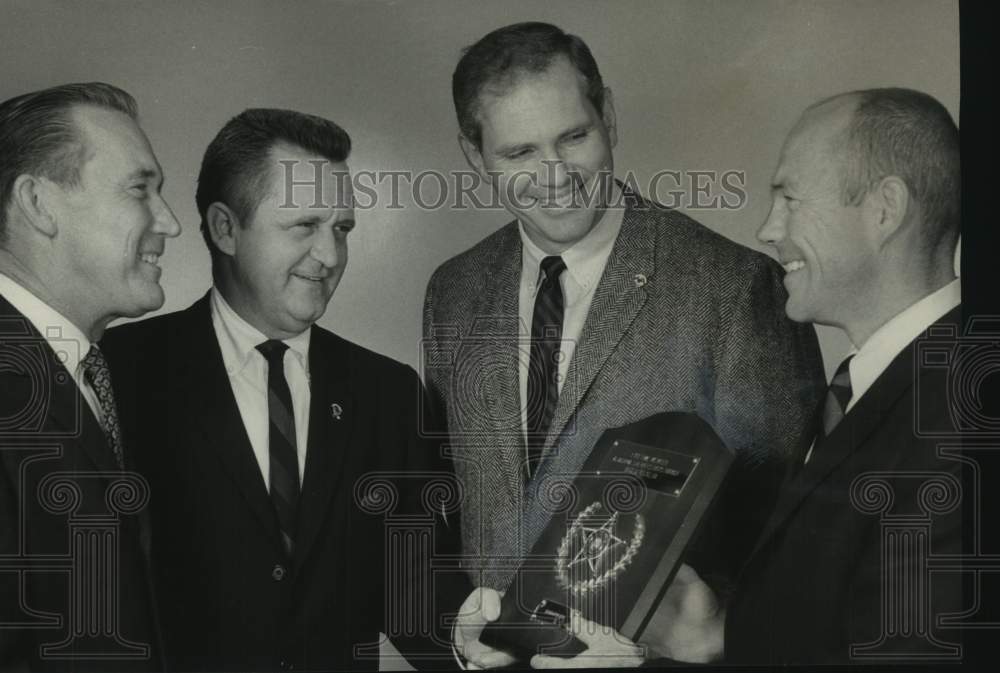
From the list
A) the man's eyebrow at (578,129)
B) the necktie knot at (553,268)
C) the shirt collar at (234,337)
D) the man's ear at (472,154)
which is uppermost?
the man's eyebrow at (578,129)

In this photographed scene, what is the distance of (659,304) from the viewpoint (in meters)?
3.90

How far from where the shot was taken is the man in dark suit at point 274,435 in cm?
375

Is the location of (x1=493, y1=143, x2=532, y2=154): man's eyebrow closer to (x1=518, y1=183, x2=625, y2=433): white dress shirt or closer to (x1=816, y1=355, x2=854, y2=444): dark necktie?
(x1=518, y1=183, x2=625, y2=433): white dress shirt

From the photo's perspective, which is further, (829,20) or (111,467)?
(829,20)

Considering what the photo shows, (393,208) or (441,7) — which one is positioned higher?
(441,7)

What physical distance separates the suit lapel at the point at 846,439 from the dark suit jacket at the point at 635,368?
5 cm

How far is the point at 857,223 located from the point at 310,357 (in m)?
1.94

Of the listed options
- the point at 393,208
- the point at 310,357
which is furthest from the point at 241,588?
the point at 393,208

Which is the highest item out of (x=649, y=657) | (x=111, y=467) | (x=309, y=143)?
(x=309, y=143)

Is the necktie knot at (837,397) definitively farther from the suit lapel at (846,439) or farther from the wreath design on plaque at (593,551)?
the wreath design on plaque at (593,551)

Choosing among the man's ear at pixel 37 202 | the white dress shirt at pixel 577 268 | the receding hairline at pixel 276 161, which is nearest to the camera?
the man's ear at pixel 37 202

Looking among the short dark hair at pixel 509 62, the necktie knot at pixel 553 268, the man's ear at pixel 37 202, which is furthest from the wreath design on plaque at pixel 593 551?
the man's ear at pixel 37 202

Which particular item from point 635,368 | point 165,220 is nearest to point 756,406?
point 635,368

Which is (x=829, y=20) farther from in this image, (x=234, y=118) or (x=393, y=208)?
(x=234, y=118)
